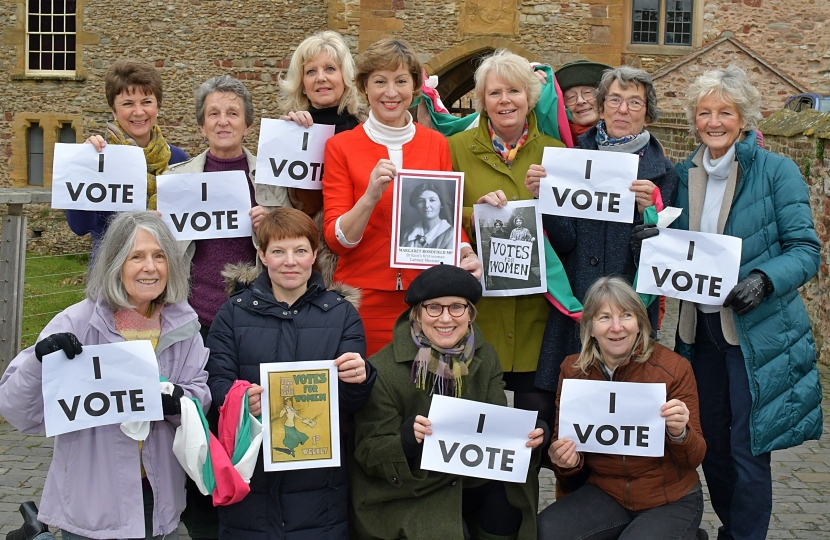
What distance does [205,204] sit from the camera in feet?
15.1

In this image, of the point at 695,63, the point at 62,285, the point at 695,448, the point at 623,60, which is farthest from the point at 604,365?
the point at 623,60

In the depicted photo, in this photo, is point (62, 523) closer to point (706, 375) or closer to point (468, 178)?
point (468, 178)

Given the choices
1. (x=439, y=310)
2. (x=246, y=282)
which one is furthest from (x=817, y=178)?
(x=246, y=282)

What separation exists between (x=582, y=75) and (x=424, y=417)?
7.00ft

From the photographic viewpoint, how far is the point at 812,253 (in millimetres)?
4273

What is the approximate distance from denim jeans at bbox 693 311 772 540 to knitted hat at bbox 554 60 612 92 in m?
1.38

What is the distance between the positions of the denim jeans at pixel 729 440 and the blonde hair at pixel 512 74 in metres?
1.35

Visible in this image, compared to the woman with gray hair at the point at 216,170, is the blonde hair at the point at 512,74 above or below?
above

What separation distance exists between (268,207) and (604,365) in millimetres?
1875

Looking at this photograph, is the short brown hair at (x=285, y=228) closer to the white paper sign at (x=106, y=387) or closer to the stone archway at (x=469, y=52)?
the white paper sign at (x=106, y=387)

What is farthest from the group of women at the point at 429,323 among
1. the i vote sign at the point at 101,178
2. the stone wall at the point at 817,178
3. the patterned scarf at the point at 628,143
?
the stone wall at the point at 817,178

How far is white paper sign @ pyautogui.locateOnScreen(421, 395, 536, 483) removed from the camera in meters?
3.93

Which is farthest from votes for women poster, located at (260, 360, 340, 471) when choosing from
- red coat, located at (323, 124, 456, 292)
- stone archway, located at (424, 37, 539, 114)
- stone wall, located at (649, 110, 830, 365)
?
stone archway, located at (424, 37, 539, 114)

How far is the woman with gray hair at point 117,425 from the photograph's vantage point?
148 inches
